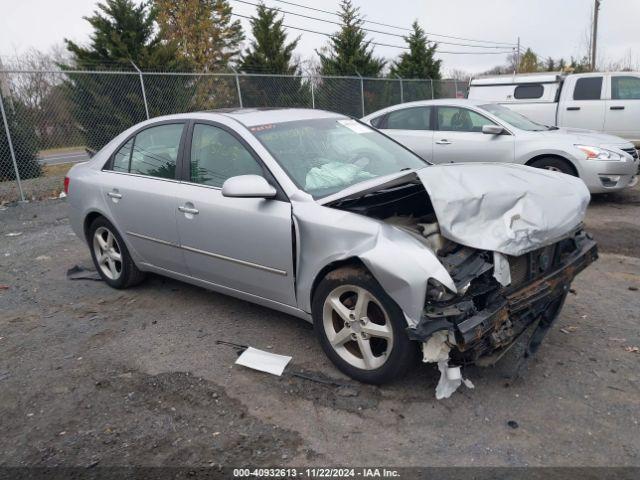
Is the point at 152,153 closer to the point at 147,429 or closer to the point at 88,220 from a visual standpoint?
the point at 88,220

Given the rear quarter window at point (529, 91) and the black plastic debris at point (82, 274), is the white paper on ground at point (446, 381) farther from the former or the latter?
A: the rear quarter window at point (529, 91)

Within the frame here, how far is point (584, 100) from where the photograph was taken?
10922mm

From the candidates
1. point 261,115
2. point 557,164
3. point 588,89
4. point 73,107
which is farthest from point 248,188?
point 588,89

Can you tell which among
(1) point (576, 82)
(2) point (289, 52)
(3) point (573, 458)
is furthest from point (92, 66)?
(3) point (573, 458)

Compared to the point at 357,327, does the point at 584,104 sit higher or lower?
higher

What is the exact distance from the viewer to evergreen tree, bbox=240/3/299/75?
1931 cm

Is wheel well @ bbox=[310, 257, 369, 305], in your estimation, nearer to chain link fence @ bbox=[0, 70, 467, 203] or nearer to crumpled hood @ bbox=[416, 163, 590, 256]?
crumpled hood @ bbox=[416, 163, 590, 256]

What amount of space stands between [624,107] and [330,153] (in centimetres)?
915

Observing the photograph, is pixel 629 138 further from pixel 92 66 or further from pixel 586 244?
pixel 92 66

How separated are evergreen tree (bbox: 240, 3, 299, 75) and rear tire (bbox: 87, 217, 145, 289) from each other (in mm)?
15186

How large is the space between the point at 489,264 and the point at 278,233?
4.39 ft

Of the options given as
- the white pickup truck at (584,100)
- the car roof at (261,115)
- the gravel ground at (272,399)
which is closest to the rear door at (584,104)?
the white pickup truck at (584,100)

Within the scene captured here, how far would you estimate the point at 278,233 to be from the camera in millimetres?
3477

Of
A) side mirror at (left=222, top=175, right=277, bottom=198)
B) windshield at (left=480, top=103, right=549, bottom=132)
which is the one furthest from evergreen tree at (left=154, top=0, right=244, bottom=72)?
side mirror at (left=222, top=175, right=277, bottom=198)
